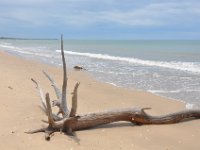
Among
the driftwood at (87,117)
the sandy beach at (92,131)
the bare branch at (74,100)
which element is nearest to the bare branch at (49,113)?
the driftwood at (87,117)

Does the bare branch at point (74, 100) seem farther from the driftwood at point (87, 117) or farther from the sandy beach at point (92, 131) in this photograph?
the sandy beach at point (92, 131)

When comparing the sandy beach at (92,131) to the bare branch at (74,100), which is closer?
the sandy beach at (92,131)

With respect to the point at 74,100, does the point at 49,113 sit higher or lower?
lower

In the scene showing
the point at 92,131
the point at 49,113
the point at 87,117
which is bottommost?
the point at 92,131

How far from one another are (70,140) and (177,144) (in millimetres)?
1635

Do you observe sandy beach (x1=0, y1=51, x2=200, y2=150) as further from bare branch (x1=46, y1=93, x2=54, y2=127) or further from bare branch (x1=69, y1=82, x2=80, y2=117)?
bare branch (x1=69, y1=82, x2=80, y2=117)

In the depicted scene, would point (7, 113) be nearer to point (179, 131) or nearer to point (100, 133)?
point (100, 133)

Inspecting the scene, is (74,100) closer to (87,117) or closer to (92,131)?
(87,117)

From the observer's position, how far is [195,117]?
7.57 meters

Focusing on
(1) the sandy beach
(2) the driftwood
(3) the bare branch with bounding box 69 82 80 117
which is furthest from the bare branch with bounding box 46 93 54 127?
(3) the bare branch with bounding box 69 82 80 117

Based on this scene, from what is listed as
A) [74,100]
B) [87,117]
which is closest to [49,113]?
[74,100]

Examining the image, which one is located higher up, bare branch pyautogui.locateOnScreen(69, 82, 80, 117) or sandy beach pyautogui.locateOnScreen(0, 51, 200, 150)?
bare branch pyautogui.locateOnScreen(69, 82, 80, 117)

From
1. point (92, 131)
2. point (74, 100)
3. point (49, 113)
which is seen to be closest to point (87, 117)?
point (92, 131)

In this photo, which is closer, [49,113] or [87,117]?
[49,113]
